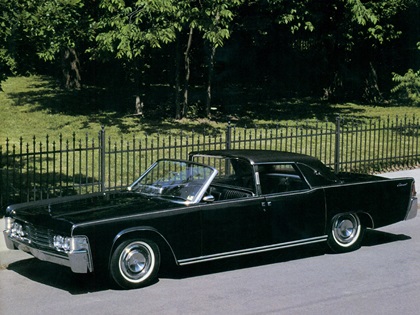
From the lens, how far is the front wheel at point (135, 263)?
830 centimetres

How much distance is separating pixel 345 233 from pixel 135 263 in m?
3.13

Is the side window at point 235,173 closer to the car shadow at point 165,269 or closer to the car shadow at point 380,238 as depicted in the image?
the car shadow at point 165,269

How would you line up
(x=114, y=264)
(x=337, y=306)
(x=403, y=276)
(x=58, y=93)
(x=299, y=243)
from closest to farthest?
(x=337, y=306) → (x=114, y=264) → (x=403, y=276) → (x=299, y=243) → (x=58, y=93)

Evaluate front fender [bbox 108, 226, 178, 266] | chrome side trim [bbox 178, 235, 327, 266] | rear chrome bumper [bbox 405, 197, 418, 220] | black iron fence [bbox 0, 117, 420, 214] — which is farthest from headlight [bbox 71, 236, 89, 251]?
rear chrome bumper [bbox 405, 197, 418, 220]

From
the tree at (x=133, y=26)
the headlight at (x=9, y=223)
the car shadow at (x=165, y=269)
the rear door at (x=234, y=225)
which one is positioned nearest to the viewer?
the car shadow at (x=165, y=269)

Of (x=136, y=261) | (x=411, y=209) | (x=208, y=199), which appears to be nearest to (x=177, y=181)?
(x=208, y=199)

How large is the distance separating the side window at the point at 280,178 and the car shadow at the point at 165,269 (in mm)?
929

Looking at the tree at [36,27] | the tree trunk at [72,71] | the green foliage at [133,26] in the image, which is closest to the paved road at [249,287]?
the tree at [36,27]

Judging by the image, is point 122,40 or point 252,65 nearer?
point 122,40

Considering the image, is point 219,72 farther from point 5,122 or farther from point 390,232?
point 390,232

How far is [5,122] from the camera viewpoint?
24797mm

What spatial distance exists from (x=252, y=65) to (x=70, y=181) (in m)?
24.3

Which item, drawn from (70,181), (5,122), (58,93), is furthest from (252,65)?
(70,181)

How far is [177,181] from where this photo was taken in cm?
934
